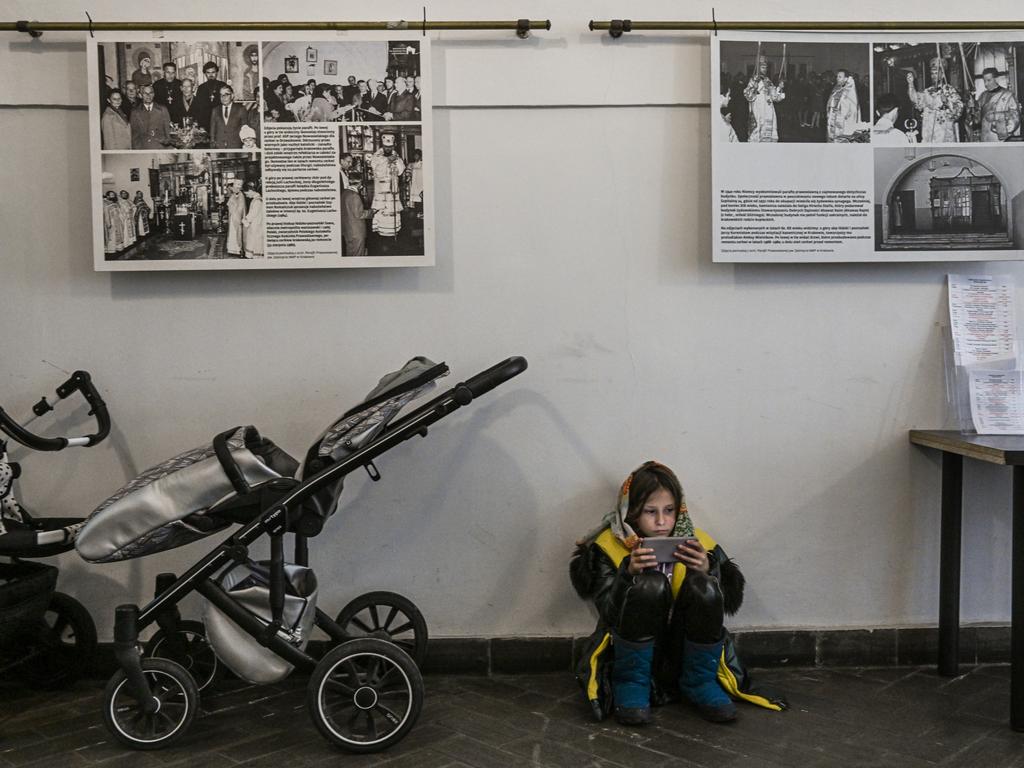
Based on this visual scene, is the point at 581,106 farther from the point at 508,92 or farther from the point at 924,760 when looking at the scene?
the point at 924,760

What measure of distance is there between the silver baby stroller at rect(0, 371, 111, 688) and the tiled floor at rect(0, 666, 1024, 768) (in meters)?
0.10

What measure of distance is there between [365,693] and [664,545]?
3.08 feet

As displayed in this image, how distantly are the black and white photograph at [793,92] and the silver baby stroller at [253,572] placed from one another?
123 centimetres

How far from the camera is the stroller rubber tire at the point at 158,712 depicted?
2584mm

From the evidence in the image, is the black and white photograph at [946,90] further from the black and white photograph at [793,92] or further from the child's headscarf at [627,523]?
the child's headscarf at [627,523]

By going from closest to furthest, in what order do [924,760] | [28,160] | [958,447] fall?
[924,760]
[958,447]
[28,160]

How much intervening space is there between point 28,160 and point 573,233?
1.76 metres

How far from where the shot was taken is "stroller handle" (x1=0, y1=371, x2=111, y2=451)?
2.88m

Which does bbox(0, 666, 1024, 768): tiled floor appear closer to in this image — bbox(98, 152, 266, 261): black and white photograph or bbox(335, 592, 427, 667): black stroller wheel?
bbox(335, 592, 427, 667): black stroller wheel

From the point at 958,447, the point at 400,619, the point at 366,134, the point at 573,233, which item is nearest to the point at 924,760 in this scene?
the point at 958,447

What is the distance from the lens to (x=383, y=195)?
10.1ft

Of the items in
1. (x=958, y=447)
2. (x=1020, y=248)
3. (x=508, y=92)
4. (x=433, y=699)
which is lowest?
(x=433, y=699)

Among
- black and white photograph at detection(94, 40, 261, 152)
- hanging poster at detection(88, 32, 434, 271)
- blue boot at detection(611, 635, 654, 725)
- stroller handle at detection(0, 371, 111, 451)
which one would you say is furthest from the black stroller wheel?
black and white photograph at detection(94, 40, 261, 152)

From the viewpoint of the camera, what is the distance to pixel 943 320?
3.26 metres
